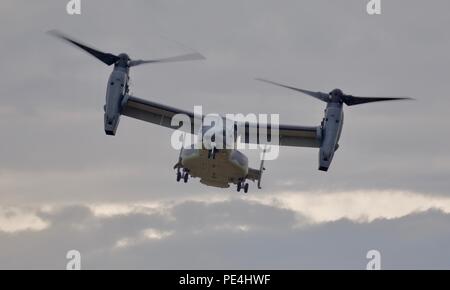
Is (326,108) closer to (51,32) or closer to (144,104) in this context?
(144,104)

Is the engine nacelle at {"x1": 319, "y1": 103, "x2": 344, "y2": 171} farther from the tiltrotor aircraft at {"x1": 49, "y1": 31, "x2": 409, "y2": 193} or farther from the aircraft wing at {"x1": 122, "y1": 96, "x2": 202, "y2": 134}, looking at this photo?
the aircraft wing at {"x1": 122, "y1": 96, "x2": 202, "y2": 134}

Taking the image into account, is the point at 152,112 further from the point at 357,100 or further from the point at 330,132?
the point at 357,100

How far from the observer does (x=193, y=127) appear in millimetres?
59000

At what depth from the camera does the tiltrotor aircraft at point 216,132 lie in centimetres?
5216

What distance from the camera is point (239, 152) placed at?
54000 millimetres

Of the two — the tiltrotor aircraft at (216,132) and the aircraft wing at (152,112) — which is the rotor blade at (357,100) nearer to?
the tiltrotor aircraft at (216,132)

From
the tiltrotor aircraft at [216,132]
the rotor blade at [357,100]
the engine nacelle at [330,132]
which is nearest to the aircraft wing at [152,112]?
the tiltrotor aircraft at [216,132]

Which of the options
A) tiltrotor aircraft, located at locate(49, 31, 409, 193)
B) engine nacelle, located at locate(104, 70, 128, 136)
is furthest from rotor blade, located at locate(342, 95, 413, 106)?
engine nacelle, located at locate(104, 70, 128, 136)

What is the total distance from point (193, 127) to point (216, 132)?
8.05m

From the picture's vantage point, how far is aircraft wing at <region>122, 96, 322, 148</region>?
5656 centimetres

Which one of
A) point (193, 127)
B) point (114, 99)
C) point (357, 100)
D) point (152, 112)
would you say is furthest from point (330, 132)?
point (114, 99)
